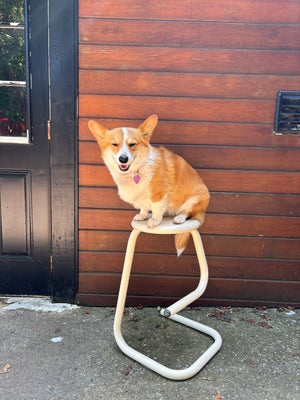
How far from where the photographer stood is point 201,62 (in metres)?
2.24

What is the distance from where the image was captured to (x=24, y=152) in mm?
2393

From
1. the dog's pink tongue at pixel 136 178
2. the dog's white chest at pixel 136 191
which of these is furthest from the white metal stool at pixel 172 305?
the dog's pink tongue at pixel 136 178

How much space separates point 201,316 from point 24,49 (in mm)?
2231

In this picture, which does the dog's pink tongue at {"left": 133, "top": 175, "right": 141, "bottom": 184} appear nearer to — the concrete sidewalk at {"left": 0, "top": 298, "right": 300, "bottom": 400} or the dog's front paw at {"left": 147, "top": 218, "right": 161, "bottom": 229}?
the dog's front paw at {"left": 147, "top": 218, "right": 161, "bottom": 229}

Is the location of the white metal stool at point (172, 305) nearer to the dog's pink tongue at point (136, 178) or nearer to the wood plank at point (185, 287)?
the dog's pink tongue at point (136, 178)

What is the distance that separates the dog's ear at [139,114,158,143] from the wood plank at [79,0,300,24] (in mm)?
854

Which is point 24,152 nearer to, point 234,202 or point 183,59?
point 183,59

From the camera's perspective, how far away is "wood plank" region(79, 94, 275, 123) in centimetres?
227

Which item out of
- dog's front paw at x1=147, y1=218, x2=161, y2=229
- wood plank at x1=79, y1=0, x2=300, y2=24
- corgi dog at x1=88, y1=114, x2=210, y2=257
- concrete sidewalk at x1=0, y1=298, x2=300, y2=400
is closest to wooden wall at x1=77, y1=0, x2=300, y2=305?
wood plank at x1=79, y1=0, x2=300, y2=24

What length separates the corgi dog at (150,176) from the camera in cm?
174

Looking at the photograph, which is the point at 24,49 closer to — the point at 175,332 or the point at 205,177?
the point at 205,177

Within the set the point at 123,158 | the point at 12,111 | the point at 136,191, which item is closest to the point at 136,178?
the point at 136,191

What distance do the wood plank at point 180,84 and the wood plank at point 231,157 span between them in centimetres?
37

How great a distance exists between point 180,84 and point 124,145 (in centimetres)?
82
